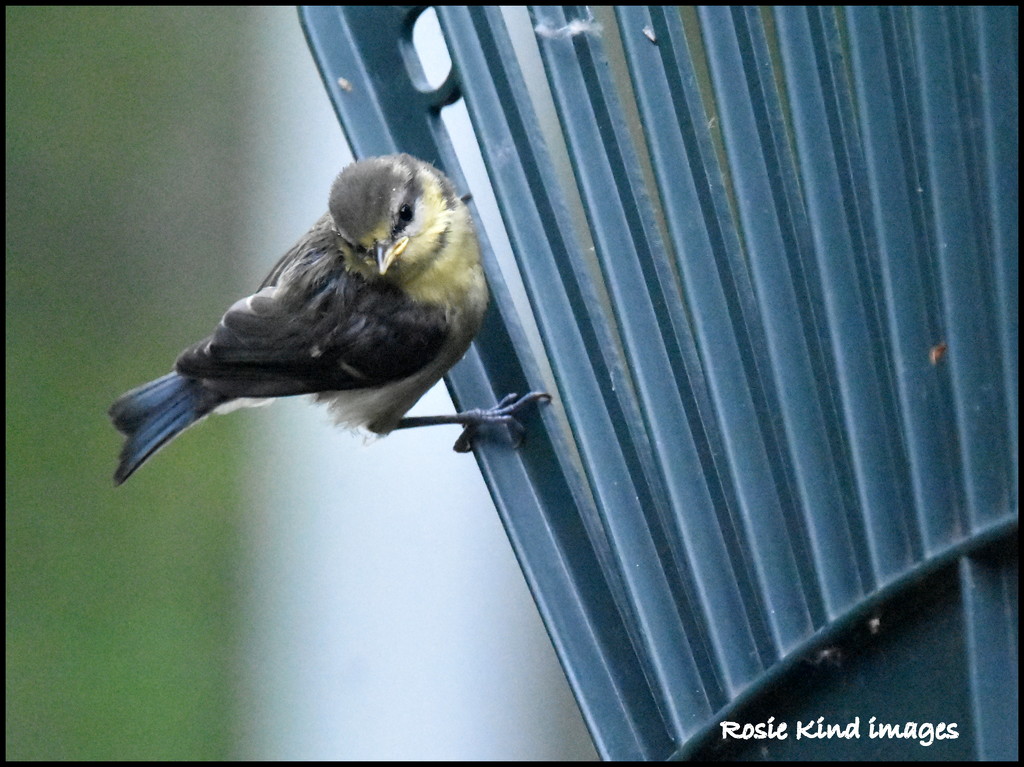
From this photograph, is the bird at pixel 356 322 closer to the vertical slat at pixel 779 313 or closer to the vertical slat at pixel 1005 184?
the vertical slat at pixel 779 313

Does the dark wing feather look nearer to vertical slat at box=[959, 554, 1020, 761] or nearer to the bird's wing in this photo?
the bird's wing

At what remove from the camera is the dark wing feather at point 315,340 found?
85.0 inches

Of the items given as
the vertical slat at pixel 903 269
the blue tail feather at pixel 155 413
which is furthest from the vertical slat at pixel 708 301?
the blue tail feather at pixel 155 413

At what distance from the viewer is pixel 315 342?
2.20 metres

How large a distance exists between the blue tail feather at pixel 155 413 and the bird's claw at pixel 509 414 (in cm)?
80

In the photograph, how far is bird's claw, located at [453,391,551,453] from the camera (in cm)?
163

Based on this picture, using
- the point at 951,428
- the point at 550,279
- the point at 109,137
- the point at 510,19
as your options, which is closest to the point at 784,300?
the point at 951,428

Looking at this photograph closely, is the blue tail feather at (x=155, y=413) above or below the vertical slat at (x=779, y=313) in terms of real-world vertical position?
below

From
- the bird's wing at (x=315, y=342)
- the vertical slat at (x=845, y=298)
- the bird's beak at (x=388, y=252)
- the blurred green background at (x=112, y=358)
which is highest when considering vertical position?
the vertical slat at (x=845, y=298)

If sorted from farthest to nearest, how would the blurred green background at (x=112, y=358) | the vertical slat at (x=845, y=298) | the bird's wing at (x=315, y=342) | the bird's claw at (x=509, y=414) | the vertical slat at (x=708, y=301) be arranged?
the blurred green background at (x=112, y=358)
the bird's wing at (x=315, y=342)
the bird's claw at (x=509, y=414)
the vertical slat at (x=708, y=301)
the vertical slat at (x=845, y=298)

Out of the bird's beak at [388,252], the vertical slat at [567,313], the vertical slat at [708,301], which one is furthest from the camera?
the bird's beak at [388,252]

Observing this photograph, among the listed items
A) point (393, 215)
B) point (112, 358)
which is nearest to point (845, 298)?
point (393, 215)

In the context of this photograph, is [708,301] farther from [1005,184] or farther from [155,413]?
[155,413]

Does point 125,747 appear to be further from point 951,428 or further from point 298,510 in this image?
point 951,428
